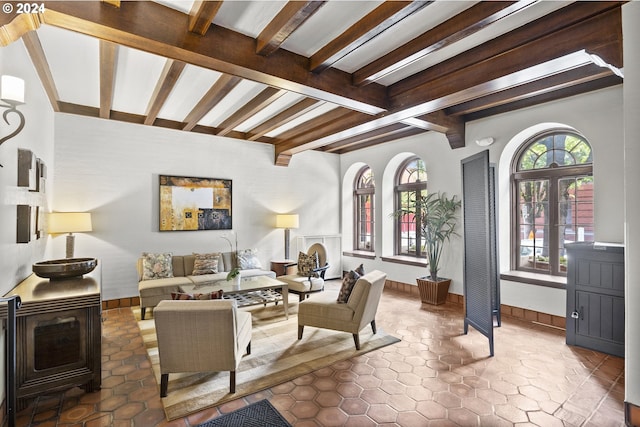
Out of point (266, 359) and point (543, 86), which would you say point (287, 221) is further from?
point (543, 86)

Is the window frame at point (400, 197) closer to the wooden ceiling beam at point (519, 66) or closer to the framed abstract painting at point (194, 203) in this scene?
the wooden ceiling beam at point (519, 66)

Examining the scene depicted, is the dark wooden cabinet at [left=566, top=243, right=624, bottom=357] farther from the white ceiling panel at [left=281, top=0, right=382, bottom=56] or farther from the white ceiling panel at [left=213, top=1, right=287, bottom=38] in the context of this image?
the white ceiling panel at [left=213, top=1, right=287, bottom=38]

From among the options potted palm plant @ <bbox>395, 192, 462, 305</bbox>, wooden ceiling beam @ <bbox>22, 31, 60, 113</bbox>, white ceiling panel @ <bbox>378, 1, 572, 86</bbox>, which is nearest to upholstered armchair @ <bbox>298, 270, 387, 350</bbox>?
potted palm plant @ <bbox>395, 192, 462, 305</bbox>

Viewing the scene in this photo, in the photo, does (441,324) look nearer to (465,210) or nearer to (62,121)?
(465,210)

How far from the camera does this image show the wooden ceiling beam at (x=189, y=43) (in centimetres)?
218

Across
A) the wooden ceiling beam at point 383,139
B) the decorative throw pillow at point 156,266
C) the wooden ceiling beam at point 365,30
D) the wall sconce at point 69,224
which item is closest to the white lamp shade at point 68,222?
the wall sconce at point 69,224

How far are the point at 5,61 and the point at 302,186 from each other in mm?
5041

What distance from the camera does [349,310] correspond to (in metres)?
3.42

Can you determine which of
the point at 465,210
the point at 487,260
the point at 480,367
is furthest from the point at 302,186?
the point at 480,367

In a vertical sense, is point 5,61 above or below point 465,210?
above

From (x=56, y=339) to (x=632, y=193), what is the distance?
435 centimetres

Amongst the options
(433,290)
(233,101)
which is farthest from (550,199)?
(233,101)

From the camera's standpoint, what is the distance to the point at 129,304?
506cm

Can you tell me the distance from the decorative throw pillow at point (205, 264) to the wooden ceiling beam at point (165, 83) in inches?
88.1
